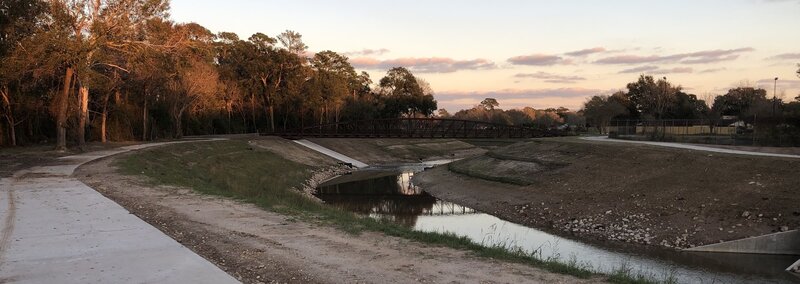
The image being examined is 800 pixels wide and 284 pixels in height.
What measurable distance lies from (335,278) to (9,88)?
45437 millimetres

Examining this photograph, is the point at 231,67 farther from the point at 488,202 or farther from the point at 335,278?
the point at 335,278

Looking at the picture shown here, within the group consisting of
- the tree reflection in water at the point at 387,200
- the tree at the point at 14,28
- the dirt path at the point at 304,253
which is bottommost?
the tree reflection in water at the point at 387,200

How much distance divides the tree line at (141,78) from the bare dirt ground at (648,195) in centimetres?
2549

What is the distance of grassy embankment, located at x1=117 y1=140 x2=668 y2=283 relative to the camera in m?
11.9

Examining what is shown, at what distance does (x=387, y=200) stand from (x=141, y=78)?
30.9 meters

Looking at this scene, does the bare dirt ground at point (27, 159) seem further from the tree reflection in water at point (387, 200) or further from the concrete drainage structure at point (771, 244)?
the concrete drainage structure at point (771, 244)

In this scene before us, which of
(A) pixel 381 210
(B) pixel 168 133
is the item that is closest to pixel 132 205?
(A) pixel 381 210

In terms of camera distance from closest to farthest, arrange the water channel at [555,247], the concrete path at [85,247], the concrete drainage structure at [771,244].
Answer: the concrete path at [85,247] < the water channel at [555,247] < the concrete drainage structure at [771,244]

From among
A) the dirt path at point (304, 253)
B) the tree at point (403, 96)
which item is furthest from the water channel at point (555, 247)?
the tree at point (403, 96)

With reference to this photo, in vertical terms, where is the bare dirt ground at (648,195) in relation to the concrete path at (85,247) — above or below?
below

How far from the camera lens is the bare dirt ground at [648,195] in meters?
21.1

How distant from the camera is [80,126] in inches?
1480

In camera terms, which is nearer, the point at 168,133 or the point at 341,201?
the point at 341,201

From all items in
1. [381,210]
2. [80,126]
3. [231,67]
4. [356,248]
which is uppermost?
[231,67]
